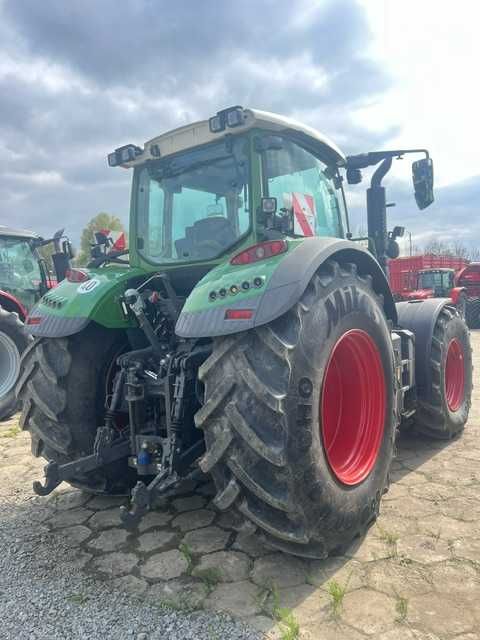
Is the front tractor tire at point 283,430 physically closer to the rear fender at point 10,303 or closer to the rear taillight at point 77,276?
the rear taillight at point 77,276

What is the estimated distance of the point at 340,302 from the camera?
2475 mm

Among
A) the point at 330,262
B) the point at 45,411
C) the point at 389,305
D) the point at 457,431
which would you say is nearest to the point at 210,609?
the point at 45,411

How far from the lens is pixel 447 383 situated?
450 cm

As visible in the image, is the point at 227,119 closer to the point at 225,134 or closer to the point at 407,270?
the point at 225,134

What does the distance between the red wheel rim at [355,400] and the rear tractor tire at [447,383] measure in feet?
4.24

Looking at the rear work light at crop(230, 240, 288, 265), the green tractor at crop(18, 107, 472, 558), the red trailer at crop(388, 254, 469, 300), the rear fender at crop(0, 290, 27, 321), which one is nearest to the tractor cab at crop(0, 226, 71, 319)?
the rear fender at crop(0, 290, 27, 321)

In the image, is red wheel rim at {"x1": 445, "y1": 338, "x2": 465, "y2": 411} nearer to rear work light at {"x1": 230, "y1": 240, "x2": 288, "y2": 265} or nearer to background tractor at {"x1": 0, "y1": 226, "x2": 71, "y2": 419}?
rear work light at {"x1": 230, "y1": 240, "x2": 288, "y2": 265}

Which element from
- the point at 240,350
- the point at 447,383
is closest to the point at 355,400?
the point at 240,350

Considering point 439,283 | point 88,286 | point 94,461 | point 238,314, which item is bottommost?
point 94,461

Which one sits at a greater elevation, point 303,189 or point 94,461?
point 303,189

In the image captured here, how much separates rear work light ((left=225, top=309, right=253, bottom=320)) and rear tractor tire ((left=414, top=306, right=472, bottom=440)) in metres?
2.43

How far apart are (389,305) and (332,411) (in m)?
0.92

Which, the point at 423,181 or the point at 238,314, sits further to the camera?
the point at 423,181

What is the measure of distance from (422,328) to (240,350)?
2.47 metres
